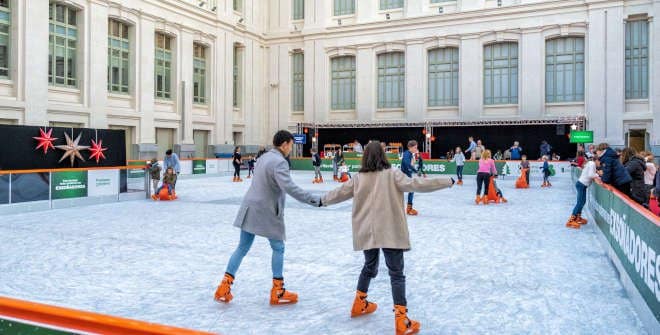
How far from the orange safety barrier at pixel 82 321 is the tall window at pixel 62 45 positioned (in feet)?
92.6

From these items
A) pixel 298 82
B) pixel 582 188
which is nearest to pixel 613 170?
pixel 582 188

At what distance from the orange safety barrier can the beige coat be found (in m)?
2.54

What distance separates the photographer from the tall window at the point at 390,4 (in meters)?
39.2

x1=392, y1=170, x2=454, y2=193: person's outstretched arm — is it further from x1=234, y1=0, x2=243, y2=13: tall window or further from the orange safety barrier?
x1=234, y1=0, x2=243, y2=13: tall window

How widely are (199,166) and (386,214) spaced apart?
85.8 feet

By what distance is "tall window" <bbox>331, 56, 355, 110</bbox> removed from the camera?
41031 mm

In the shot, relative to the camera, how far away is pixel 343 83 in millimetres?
41375

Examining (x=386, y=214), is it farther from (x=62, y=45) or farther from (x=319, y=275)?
(x=62, y=45)

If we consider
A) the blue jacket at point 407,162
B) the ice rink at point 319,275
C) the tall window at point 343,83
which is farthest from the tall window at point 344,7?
the ice rink at point 319,275

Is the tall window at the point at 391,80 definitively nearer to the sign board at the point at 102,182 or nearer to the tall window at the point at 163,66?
the tall window at the point at 163,66

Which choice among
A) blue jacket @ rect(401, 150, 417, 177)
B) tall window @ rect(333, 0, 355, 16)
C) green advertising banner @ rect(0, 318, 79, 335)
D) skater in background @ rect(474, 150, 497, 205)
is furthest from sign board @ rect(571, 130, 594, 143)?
green advertising banner @ rect(0, 318, 79, 335)

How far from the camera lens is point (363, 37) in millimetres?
39844

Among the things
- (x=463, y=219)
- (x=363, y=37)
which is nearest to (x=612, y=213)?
(x=463, y=219)

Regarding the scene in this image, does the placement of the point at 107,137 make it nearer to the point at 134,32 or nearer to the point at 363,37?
the point at 134,32
